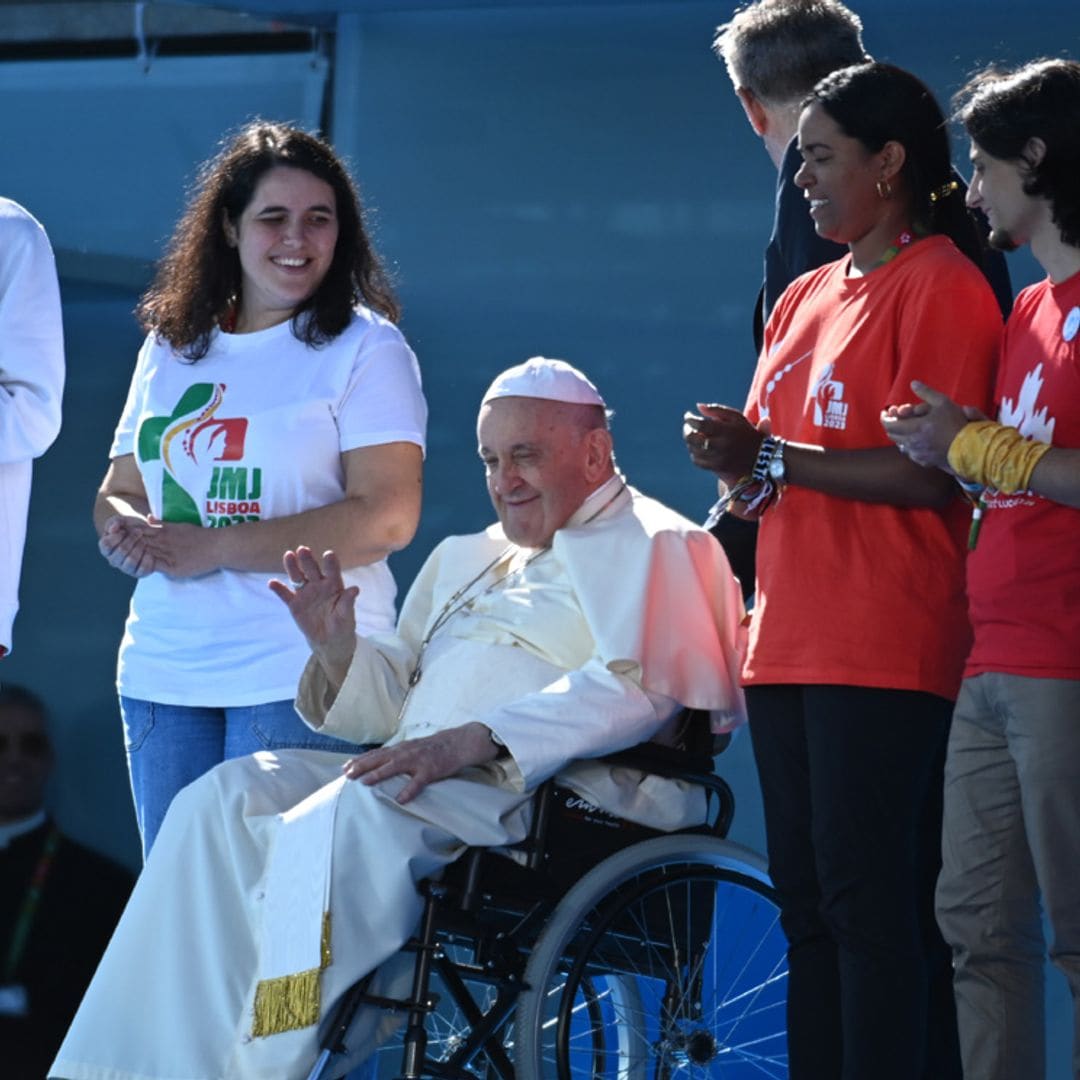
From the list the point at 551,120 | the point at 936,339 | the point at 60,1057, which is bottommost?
the point at 60,1057

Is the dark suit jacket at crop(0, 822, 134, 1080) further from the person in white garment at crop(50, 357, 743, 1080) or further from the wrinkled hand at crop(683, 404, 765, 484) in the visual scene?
the wrinkled hand at crop(683, 404, 765, 484)

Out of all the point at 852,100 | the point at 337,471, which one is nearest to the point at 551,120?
the point at 337,471

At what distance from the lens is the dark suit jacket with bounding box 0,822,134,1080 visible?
4.72 meters

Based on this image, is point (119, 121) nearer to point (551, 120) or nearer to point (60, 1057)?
point (551, 120)

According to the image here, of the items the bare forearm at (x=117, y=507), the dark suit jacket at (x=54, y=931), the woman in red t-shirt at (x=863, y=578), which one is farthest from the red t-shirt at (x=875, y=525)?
the dark suit jacket at (x=54, y=931)

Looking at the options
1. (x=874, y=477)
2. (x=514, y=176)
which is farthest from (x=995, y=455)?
(x=514, y=176)

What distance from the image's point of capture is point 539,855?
3088 mm

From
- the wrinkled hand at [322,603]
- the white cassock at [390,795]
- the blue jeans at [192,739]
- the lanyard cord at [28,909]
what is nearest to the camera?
the white cassock at [390,795]

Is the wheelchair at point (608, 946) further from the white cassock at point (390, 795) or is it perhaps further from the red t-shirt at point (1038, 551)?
the red t-shirt at point (1038, 551)

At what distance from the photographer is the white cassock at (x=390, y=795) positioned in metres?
2.97

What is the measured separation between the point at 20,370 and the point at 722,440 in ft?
3.53

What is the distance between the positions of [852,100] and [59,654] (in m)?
3.21

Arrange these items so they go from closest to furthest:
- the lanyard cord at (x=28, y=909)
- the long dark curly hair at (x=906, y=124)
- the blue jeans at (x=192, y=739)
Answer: the long dark curly hair at (x=906, y=124) → the blue jeans at (x=192, y=739) → the lanyard cord at (x=28, y=909)

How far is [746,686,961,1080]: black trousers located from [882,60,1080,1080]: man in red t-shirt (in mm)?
114
